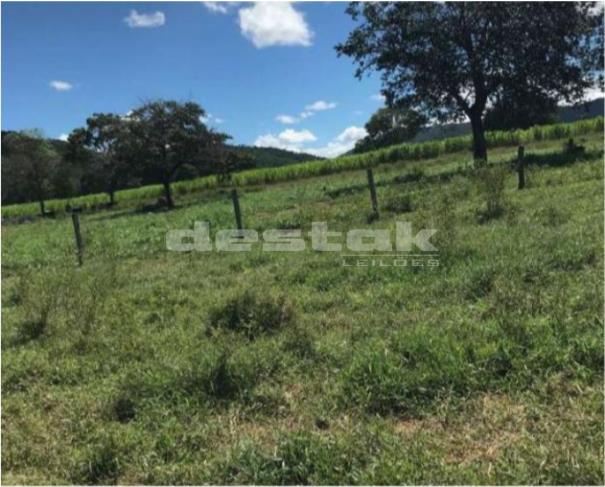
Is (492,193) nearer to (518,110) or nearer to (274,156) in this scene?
(518,110)

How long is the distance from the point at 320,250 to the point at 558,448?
672cm

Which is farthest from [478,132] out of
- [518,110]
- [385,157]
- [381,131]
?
[381,131]

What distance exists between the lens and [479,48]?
→ 2402 cm

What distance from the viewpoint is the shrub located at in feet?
18.5

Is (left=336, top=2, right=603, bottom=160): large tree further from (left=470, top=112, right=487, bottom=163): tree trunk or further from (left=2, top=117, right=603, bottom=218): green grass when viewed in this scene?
(left=2, top=117, right=603, bottom=218): green grass

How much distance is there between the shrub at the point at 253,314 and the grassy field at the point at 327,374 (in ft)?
0.05

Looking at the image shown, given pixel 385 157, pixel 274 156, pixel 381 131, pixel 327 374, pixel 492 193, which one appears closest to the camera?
pixel 327 374

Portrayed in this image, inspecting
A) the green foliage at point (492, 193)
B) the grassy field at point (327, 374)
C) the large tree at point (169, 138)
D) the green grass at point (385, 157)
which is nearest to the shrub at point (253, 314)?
the grassy field at point (327, 374)

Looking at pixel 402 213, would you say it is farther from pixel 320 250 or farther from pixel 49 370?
pixel 49 370

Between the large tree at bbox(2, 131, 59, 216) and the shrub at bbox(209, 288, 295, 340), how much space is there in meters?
43.7

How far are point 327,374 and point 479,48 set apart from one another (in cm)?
2266

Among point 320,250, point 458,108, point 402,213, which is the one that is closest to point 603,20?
point 458,108

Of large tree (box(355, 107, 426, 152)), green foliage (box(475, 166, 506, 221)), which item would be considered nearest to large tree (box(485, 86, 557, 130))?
green foliage (box(475, 166, 506, 221))

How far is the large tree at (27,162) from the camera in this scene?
45.8 meters
